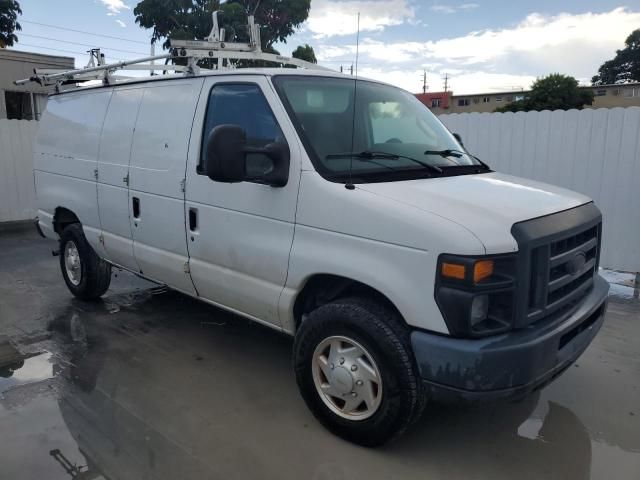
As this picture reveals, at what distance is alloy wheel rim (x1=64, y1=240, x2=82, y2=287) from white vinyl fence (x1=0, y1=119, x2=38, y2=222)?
5.55 metres

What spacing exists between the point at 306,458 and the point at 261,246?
1322 millimetres

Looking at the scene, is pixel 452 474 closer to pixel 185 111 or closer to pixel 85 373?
pixel 85 373

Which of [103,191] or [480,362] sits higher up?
[103,191]

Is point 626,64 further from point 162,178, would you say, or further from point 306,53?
point 162,178

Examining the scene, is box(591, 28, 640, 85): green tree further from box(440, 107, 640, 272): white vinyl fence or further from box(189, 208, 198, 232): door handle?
box(189, 208, 198, 232): door handle

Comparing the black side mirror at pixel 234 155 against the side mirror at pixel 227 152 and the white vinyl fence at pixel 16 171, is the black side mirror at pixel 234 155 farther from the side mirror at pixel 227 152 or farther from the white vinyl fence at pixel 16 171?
the white vinyl fence at pixel 16 171

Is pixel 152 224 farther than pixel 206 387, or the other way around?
pixel 152 224

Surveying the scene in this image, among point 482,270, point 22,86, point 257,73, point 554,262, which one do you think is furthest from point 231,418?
point 22,86

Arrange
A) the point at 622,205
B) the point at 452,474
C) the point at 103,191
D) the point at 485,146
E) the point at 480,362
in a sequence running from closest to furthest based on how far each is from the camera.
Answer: the point at 480,362 < the point at 452,474 < the point at 103,191 < the point at 622,205 < the point at 485,146

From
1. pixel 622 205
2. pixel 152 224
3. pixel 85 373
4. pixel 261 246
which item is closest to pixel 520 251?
pixel 261 246

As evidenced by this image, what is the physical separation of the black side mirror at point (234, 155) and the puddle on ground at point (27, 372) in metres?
2.19

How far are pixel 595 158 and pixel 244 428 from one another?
222 inches

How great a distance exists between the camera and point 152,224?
4.32 m

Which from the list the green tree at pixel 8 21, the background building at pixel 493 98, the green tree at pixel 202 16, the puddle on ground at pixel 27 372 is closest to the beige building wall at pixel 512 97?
the background building at pixel 493 98
